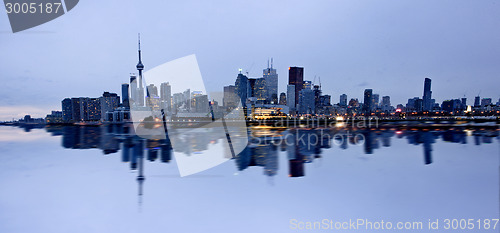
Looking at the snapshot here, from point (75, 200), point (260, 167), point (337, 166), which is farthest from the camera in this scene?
point (337, 166)

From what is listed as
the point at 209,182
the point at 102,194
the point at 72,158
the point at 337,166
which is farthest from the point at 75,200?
the point at 337,166

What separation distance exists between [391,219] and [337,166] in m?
8.47

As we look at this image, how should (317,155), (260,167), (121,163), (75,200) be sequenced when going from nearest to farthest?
1. (75,200)
2. (260,167)
3. (121,163)
4. (317,155)

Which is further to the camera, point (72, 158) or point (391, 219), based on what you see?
point (72, 158)

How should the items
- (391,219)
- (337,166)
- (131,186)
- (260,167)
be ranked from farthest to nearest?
(337,166), (260,167), (131,186), (391,219)

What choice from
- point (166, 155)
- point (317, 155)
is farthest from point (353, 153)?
point (166, 155)

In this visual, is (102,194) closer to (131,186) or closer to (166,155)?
(131,186)

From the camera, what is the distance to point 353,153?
78.5ft

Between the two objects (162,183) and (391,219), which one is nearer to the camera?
(391,219)

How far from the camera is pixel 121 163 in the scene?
64.8ft

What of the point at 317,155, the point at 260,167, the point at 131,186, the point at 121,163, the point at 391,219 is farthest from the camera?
the point at 317,155

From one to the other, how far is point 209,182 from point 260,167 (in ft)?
13.7

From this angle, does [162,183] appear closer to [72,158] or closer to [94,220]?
[94,220]

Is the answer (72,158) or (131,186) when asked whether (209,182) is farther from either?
(72,158)
